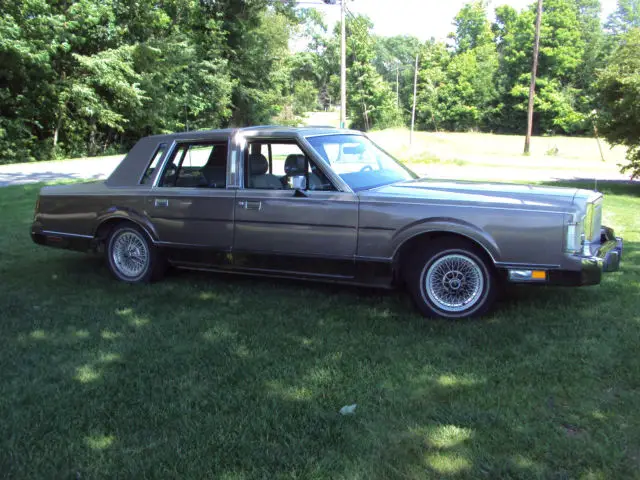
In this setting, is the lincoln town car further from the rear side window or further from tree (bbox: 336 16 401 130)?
tree (bbox: 336 16 401 130)

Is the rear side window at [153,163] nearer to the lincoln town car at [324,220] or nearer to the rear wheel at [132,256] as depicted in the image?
the lincoln town car at [324,220]

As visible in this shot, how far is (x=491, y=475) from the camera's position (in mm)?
2504

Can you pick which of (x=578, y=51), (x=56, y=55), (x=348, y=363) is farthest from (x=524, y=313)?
(x=578, y=51)

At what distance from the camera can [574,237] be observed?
162 inches

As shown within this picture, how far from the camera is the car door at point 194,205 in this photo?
527 cm

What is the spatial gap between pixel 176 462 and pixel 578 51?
2952 inches

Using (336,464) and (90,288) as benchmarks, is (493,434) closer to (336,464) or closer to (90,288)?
(336,464)

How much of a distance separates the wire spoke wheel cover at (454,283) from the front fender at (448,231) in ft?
0.66

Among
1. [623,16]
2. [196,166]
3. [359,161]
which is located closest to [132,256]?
[196,166]

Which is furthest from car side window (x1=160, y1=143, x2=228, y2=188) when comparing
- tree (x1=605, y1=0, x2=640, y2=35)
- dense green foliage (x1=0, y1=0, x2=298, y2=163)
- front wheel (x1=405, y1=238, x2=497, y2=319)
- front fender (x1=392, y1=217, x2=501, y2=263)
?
tree (x1=605, y1=0, x2=640, y2=35)

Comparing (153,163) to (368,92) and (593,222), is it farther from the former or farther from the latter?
(368,92)

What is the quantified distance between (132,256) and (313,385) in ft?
10.5

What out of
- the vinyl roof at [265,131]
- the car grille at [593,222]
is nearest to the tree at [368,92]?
the vinyl roof at [265,131]

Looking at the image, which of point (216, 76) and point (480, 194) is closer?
point (480, 194)
